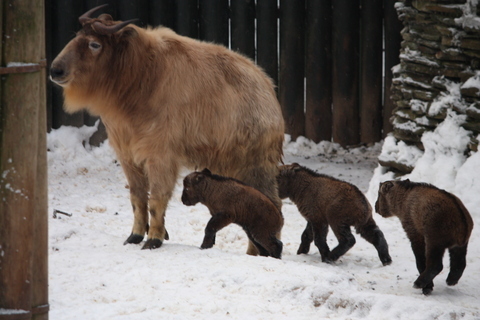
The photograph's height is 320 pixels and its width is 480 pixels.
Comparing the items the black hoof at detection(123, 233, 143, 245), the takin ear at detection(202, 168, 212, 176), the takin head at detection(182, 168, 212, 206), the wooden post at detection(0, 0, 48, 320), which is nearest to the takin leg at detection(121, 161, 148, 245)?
the black hoof at detection(123, 233, 143, 245)

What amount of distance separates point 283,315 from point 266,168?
6.88ft

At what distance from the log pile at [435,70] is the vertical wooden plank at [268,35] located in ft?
7.56

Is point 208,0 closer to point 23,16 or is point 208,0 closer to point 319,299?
point 319,299

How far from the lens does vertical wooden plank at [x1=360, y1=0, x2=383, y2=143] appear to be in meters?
9.86

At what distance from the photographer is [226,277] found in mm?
4699

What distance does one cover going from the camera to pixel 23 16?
3111 mm

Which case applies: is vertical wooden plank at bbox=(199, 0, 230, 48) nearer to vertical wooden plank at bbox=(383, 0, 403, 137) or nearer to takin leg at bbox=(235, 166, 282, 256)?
vertical wooden plank at bbox=(383, 0, 403, 137)

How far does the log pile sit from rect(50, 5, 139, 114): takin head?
3.57 metres

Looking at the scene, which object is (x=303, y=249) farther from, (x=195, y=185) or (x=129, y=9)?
(x=129, y=9)

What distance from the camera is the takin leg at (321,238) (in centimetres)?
589

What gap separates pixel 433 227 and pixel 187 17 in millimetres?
5977

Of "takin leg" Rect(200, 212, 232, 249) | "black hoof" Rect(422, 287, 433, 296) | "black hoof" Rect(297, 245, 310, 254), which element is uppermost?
"takin leg" Rect(200, 212, 232, 249)

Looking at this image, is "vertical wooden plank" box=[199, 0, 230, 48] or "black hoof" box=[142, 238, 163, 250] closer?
"black hoof" box=[142, 238, 163, 250]

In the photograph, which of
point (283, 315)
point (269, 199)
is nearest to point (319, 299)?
point (283, 315)
